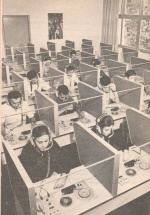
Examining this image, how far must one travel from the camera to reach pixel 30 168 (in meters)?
2.29

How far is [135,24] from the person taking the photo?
7539mm

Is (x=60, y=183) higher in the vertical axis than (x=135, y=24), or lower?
lower

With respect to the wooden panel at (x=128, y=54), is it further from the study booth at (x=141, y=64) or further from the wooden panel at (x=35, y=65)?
the wooden panel at (x=35, y=65)

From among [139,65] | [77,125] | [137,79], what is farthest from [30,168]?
[139,65]

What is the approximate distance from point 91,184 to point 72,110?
1.53 m

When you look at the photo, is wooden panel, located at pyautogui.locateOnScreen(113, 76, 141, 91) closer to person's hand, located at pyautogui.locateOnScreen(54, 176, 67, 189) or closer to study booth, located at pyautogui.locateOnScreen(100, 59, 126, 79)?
study booth, located at pyautogui.locateOnScreen(100, 59, 126, 79)

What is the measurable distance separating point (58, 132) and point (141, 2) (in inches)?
229

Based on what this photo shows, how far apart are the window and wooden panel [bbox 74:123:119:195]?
18.4 feet

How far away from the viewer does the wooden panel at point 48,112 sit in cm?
278

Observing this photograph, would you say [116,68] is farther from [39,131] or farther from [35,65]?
[39,131]

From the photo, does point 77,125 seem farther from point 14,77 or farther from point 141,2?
point 141,2

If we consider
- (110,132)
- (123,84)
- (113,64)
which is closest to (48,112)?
(110,132)

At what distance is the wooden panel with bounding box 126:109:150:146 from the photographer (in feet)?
8.21

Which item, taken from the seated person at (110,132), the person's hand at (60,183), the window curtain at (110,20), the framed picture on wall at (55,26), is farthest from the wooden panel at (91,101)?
the window curtain at (110,20)
